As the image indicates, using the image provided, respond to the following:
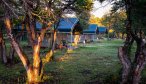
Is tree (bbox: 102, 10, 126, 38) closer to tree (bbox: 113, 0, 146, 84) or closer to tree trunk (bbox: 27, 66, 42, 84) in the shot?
tree (bbox: 113, 0, 146, 84)

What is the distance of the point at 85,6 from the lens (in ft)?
68.8

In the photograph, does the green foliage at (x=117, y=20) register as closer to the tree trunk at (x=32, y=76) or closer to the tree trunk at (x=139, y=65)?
the tree trunk at (x=139, y=65)

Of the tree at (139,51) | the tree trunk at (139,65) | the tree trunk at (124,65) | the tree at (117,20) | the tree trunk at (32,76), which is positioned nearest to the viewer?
the tree at (139,51)

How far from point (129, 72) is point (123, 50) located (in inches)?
37.8

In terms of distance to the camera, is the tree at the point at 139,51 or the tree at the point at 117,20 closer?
the tree at the point at 139,51

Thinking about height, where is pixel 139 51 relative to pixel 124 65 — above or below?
above

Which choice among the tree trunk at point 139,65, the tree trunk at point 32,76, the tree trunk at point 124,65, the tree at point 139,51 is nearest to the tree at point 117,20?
the tree at point 139,51

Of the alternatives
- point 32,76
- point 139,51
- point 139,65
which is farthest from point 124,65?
point 32,76

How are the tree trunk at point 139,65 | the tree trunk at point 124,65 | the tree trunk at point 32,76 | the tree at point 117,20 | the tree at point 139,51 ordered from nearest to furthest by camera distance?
1. the tree at point 139,51
2. the tree trunk at point 139,65
3. the tree trunk at point 124,65
4. the tree trunk at point 32,76
5. the tree at point 117,20

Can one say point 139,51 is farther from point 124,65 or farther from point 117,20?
point 117,20

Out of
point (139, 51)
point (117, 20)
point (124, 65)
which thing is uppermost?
point (117, 20)

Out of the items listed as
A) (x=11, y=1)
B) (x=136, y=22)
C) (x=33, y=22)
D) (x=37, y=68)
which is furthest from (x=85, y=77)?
(x=11, y=1)

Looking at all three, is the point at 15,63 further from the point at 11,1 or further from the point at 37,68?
the point at 11,1

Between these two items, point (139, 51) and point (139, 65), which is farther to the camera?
point (139, 51)
